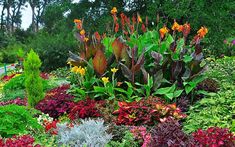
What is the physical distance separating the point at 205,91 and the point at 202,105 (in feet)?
1.92

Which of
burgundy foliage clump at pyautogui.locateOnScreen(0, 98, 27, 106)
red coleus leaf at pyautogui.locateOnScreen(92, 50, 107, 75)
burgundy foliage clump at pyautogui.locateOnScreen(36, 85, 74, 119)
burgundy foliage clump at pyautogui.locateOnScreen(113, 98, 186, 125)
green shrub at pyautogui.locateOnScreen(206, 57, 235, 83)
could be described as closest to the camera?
burgundy foliage clump at pyautogui.locateOnScreen(113, 98, 186, 125)

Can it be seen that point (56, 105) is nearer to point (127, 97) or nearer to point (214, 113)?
point (127, 97)

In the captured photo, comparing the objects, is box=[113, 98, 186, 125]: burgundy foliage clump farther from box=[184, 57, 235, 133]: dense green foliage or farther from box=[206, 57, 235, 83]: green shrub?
box=[206, 57, 235, 83]: green shrub

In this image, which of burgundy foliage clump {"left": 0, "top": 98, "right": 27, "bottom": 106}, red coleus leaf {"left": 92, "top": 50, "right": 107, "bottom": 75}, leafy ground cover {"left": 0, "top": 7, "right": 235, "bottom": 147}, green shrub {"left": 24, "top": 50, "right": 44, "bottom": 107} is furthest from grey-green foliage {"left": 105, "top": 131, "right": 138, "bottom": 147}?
burgundy foliage clump {"left": 0, "top": 98, "right": 27, "bottom": 106}

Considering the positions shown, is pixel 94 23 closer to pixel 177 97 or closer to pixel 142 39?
pixel 142 39

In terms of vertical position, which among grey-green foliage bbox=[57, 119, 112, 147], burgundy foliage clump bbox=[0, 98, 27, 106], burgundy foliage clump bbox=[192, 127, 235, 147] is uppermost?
burgundy foliage clump bbox=[192, 127, 235, 147]

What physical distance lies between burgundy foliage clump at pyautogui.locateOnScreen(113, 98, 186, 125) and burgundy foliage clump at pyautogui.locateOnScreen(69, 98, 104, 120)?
1.46ft

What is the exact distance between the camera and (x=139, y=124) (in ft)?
19.6

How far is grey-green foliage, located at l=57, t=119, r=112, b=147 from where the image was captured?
4.63 meters

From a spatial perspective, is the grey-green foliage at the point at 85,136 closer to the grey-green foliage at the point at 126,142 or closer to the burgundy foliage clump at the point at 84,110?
the grey-green foliage at the point at 126,142

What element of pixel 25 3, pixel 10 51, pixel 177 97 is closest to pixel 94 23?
pixel 177 97

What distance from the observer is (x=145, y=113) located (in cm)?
602

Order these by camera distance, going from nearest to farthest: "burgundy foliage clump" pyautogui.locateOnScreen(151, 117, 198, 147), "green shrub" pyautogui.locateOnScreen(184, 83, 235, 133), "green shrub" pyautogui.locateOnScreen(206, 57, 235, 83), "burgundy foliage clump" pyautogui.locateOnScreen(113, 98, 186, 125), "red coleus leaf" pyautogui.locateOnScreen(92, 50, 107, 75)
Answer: "burgundy foliage clump" pyautogui.locateOnScreen(151, 117, 198, 147) → "green shrub" pyautogui.locateOnScreen(184, 83, 235, 133) → "burgundy foliage clump" pyautogui.locateOnScreen(113, 98, 186, 125) → "red coleus leaf" pyautogui.locateOnScreen(92, 50, 107, 75) → "green shrub" pyautogui.locateOnScreen(206, 57, 235, 83)

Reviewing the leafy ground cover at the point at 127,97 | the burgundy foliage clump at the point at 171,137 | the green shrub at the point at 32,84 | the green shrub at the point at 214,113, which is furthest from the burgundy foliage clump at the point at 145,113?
the green shrub at the point at 32,84
